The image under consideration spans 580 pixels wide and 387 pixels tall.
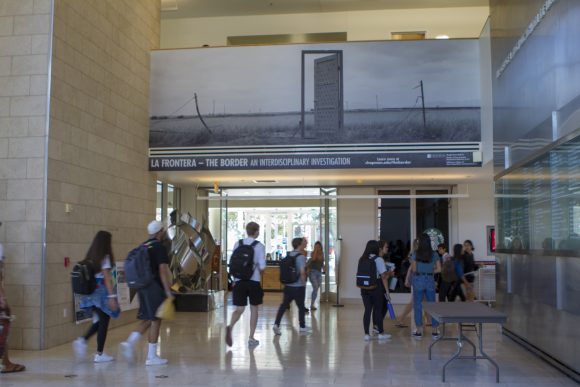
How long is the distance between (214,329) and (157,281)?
3209 millimetres

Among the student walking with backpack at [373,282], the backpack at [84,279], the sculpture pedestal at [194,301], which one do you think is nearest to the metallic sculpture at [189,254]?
the sculpture pedestal at [194,301]

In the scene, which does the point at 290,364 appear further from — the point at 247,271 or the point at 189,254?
the point at 189,254

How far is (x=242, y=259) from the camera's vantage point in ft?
24.1

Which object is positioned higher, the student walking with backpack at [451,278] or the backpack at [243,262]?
the backpack at [243,262]

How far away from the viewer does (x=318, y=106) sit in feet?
34.6

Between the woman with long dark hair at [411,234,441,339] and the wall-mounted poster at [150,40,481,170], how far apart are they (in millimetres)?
2227

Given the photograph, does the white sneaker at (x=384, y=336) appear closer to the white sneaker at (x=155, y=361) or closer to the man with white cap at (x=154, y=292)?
the white sneaker at (x=155, y=361)

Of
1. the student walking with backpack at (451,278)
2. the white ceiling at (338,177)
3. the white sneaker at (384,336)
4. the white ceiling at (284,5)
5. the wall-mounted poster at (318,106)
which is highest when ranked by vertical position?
the white ceiling at (284,5)

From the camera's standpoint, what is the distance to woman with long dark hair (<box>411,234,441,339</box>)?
8.50 m

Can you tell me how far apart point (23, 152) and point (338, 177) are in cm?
668

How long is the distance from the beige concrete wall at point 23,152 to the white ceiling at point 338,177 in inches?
163

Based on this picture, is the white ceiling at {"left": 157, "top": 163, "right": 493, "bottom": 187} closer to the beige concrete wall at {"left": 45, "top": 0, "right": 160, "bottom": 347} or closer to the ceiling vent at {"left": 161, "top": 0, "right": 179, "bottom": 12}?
the beige concrete wall at {"left": 45, "top": 0, "right": 160, "bottom": 347}

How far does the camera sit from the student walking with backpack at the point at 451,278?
9.71m

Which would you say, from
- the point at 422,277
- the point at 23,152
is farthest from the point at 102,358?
the point at 422,277
